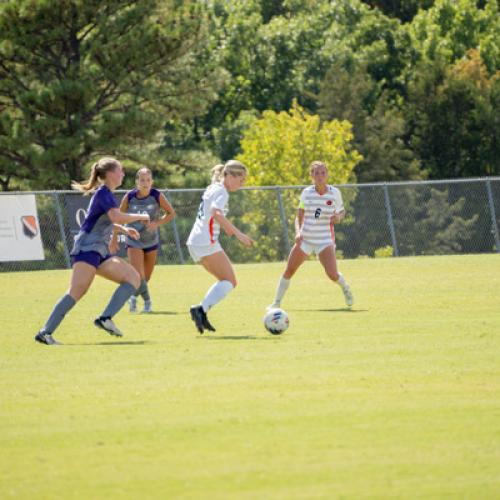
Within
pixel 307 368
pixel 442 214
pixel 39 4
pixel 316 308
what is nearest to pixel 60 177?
pixel 39 4

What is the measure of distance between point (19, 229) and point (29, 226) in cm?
27

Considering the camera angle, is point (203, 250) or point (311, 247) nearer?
point (203, 250)

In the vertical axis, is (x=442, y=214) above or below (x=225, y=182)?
below

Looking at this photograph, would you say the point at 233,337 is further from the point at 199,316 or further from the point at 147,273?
the point at 147,273

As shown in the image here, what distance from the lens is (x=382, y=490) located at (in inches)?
256

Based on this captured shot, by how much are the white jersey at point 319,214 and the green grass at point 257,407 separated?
1168 mm

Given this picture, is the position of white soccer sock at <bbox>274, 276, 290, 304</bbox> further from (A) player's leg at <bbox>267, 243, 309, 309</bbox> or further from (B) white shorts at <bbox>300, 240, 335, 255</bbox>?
(B) white shorts at <bbox>300, 240, 335, 255</bbox>

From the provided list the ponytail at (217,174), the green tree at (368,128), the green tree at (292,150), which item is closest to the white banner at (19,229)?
the ponytail at (217,174)

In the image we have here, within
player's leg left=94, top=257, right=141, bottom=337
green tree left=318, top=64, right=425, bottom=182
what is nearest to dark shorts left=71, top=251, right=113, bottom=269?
player's leg left=94, top=257, right=141, bottom=337

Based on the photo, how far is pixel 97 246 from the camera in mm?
13141

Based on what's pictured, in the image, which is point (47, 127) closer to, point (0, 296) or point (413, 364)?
point (0, 296)

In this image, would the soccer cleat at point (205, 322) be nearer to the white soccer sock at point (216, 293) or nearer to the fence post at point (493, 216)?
the white soccer sock at point (216, 293)

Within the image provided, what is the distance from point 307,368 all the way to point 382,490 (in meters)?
4.43

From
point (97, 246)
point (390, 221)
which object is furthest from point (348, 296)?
point (390, 221)
